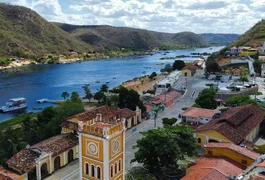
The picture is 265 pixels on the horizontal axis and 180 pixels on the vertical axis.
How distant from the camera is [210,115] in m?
40.6

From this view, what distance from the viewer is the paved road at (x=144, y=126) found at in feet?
96.0

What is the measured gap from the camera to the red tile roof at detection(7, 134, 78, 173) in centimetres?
2780

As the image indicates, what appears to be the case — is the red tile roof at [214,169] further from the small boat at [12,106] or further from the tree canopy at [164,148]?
the small boat at [12,106]

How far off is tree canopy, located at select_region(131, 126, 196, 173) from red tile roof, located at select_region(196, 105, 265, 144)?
6.27 meters

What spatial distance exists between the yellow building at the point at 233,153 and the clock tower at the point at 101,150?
10.8 metres

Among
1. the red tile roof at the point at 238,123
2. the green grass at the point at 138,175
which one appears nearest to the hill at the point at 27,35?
the red tile roof at the point at 238,123

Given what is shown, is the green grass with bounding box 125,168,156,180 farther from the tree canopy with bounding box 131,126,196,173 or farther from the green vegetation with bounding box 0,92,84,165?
the green vegetation with bounding box 0,92,84,165

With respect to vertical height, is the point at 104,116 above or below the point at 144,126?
above

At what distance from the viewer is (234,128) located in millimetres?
33656

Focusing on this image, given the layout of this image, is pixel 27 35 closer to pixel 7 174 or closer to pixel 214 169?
pixel 7 174

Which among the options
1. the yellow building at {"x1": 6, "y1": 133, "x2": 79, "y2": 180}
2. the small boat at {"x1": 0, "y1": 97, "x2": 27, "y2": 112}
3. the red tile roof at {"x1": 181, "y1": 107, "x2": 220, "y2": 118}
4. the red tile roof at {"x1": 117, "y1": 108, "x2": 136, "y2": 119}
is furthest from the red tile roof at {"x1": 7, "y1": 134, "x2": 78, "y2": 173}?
the small boat at {"x1": 0, "y1": 97, "x2": 27, "y2": 112}

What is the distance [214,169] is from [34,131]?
23.0 m

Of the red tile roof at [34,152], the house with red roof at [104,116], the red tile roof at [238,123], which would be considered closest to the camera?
the red tile roof at [34,152]

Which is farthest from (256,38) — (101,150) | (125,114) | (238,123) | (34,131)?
(101,150)
